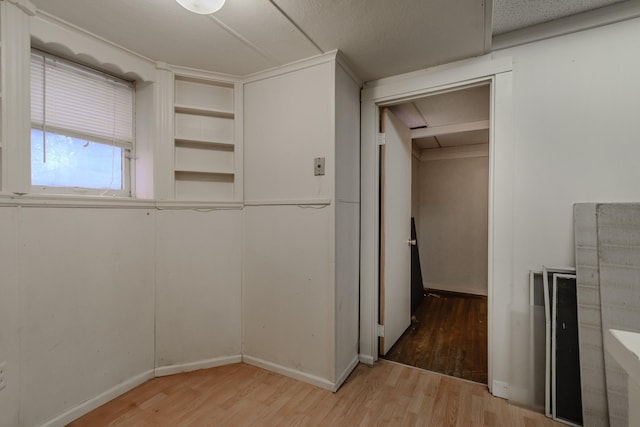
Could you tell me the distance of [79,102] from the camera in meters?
1.78

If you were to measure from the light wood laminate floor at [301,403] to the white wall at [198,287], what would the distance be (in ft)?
0.60

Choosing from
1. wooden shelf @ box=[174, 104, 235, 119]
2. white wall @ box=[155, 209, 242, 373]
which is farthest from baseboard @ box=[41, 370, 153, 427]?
wooden shelf @ box=[174, 104, 235, 119]

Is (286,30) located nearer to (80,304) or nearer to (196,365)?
(80,304)

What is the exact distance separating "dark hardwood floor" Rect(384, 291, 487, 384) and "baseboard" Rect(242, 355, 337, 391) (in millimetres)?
713

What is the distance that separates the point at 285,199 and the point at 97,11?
147 centimetres

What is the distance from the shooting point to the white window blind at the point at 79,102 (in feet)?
5.29

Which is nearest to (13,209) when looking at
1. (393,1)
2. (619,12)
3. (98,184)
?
(98,184)

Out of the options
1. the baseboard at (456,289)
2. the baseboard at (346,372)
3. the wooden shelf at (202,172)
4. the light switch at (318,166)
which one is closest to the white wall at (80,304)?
the wooden shelf at (202,172)

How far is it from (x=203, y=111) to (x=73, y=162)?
91 cm

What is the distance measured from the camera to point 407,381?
2.01m

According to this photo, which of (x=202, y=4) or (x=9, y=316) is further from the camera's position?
(x=9, y=316)

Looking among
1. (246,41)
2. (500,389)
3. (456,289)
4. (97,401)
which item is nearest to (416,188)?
(456,289)

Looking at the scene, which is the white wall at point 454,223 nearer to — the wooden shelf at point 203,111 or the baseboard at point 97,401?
the wooden shelf at point 203,111

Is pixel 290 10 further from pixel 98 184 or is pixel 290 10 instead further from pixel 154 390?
pixel 154 390
